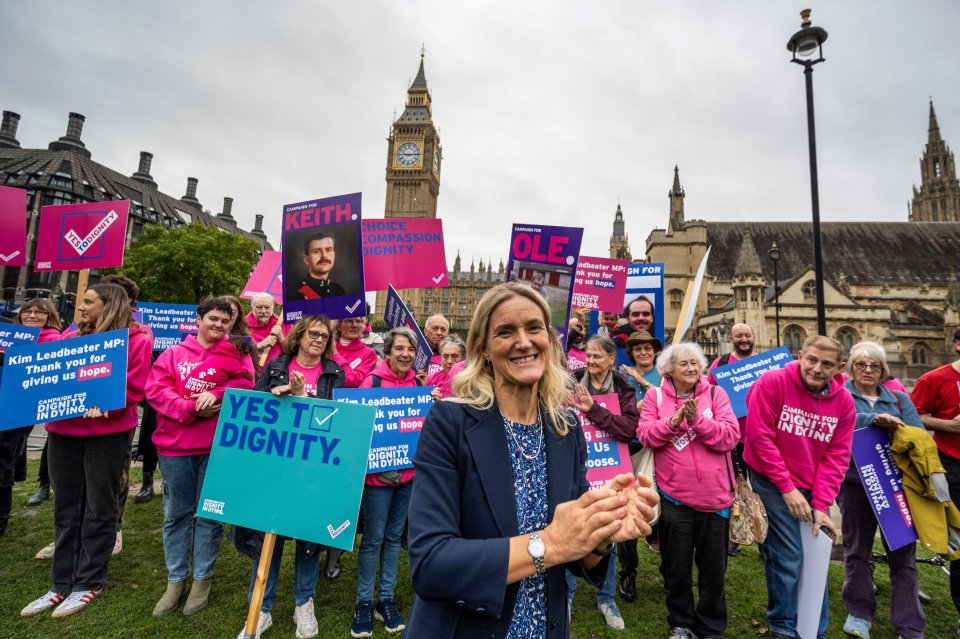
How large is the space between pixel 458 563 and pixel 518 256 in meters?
4.25

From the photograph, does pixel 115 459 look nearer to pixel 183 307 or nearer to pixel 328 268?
pixel 328 268

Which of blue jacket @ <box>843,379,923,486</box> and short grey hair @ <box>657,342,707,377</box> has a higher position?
short grey hair @ <box>657,342,707,377</box>

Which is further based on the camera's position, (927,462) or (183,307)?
(183,307)

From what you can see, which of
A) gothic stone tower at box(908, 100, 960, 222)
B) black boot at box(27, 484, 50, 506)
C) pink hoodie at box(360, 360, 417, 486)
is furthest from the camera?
gothic stone tower at box(908, 100, 960, 222)

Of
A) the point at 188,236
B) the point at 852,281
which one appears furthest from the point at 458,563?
the point at 852,281

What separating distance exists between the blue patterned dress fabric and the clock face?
271 feet

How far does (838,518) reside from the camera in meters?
5.60

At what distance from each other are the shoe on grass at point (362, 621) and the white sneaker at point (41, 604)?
7.35 feet

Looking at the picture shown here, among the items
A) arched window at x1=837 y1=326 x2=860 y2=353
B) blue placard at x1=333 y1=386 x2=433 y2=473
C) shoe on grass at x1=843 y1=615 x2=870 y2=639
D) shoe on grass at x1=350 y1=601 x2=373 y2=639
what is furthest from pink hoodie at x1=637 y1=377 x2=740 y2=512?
arched window at x1=837 y1=326 x2=860 y2=353

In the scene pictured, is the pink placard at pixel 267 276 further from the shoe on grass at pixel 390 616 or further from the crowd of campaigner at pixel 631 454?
the shoe on grass at pixel 390 616

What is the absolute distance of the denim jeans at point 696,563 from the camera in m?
3.24

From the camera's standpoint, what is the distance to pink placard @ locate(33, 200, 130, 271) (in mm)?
5559

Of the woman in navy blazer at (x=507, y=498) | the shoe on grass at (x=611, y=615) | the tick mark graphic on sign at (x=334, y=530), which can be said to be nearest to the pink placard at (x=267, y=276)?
the tick mark graphic on sign at (x=334, y=530)

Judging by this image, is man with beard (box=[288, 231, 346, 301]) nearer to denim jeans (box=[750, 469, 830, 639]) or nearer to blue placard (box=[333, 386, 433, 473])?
blue placard (box=[333, 386, 433, 473])
